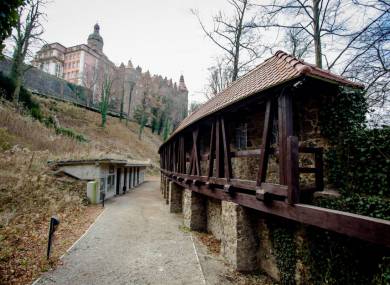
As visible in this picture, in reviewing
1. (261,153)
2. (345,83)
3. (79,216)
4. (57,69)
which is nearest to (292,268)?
(261,153)

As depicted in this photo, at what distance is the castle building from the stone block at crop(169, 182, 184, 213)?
114 feet

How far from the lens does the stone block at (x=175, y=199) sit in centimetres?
1213

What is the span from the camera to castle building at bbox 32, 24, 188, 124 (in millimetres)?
43531

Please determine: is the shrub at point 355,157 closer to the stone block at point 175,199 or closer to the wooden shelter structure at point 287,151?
the wooden shelter structure at point 287,151

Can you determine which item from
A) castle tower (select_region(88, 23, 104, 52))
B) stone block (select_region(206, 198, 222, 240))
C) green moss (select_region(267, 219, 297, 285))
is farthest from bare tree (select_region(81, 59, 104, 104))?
green moss (select_region(267, 219, 297, 285))

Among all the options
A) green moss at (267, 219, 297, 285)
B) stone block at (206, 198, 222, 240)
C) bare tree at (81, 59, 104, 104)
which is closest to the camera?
green moss at (267, 219, 297, 285)

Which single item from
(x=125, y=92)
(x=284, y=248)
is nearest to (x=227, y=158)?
(x=284, y=248)

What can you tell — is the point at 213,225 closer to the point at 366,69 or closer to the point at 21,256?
the point at 21,256

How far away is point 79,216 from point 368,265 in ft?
34.9

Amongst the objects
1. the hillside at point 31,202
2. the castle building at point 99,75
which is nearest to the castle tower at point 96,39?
the castle building at point 99,75

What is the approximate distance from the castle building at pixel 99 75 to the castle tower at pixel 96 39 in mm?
8569

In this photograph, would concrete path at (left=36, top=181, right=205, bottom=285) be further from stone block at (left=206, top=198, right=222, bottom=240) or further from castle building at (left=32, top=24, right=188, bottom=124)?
castle building at (left=32, top=24, right=188, bottom=124)

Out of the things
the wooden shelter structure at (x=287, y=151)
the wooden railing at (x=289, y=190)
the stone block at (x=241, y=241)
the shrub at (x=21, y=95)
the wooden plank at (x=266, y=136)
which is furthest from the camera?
the shrub at (x=21, y=95)

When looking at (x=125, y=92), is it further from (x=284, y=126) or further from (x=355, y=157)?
(x=355, y=157)
